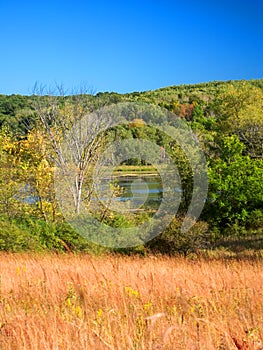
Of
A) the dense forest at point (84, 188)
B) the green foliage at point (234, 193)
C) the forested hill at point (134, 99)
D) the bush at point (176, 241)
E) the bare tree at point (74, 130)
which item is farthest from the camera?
the forested hill at point (134, 99)

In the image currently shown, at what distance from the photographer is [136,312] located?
3666 millimetres

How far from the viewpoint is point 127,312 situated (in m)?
3.69

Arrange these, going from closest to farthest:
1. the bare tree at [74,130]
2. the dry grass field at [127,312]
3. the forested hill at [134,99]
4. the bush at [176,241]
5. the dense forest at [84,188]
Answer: the dry grass field at [127,312] < the dense forest at [84,188] < the bush at [176,241] < the bare tree at [74,130] < the forested hill at [134,99]

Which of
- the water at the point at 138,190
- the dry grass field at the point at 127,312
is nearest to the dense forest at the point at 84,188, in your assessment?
the water at the point at 138,190

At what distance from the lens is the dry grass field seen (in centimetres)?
263

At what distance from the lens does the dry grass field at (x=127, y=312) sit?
263 centimetres

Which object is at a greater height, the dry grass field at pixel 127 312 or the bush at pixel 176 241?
the dry grass field at pixel 127 312

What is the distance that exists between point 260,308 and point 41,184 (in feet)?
73.4

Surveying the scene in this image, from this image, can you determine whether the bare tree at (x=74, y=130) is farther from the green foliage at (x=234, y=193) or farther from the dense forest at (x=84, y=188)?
the green foliage at (x=234, y=193)

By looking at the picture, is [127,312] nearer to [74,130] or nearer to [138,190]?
[74,130]

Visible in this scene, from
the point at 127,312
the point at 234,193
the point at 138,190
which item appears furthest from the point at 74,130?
the point at 127,312

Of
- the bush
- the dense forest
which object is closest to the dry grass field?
the dense forest

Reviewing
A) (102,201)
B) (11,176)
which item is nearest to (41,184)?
(11,176)

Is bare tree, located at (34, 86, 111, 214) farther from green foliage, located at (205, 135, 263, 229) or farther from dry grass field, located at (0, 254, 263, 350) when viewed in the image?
dry grass field, located at (0, 254, 263, 350)
